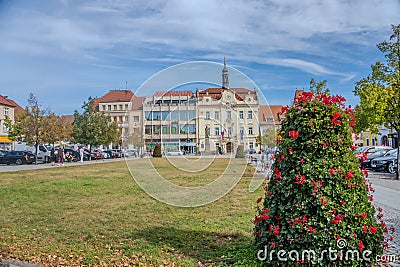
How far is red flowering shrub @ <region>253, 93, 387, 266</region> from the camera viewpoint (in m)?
4.10

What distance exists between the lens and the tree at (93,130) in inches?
1975

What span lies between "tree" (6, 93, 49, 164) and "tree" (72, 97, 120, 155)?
10556 millimetres

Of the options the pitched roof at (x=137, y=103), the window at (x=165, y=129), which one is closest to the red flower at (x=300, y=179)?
the pitched roof at (x=137, y=103)

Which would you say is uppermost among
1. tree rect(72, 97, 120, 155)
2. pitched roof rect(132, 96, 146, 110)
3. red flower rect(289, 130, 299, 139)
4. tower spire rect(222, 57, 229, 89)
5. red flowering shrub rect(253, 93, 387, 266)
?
tree rect(72, 97, 120, 155)

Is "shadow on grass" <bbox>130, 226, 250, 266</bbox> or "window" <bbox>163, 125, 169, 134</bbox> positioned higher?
"window" <bbox>163, 125, 169, 134</bbox>

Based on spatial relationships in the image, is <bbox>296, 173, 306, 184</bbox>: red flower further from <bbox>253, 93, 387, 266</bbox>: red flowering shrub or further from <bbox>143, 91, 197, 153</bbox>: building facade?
<bbox>143, 91, 197, 153</bbox>: building facade

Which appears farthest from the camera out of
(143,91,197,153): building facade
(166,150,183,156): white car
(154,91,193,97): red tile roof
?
(166,150,183,156): white car

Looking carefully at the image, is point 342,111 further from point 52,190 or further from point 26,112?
point 26,112

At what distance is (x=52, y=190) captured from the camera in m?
13.8

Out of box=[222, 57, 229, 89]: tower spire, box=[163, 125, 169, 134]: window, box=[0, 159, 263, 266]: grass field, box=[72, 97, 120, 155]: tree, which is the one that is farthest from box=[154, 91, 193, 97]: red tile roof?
box=[72, 97, 120, 155]: tree

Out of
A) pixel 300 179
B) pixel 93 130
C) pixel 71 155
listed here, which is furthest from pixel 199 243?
pixel 93 130

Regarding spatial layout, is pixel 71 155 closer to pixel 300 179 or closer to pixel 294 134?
pixel 294 134

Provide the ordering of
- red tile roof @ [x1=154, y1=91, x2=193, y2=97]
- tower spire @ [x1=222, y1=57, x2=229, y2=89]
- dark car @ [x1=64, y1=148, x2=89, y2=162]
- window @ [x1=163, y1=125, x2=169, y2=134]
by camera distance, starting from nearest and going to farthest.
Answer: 1. tower spire @ [x1=222, y1=57, x2=229, y2=89]
2. red tile roof @ [x1=154, y1=91, x2=193, y2=97]
3. window @ [x1=163, y1=125, x2=169, y2=134]
4. dark car @ [x1=64, y1=148, x2=89, y2=162]

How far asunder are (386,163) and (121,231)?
20.4 metres
